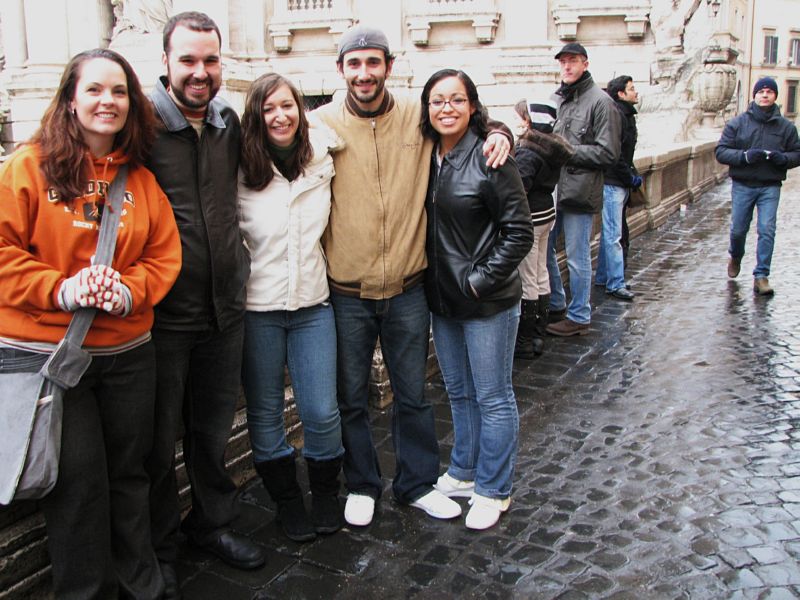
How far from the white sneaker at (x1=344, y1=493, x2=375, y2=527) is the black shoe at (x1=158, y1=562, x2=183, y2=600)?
791mm

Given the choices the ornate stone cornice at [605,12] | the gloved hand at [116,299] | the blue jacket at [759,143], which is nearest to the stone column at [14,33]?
the ornate stone cornice at [605,12]

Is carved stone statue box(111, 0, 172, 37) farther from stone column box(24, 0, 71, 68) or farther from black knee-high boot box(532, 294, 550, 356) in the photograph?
black knee-high boot box(532, 294, 550, 356)

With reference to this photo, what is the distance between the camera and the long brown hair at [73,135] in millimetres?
2619

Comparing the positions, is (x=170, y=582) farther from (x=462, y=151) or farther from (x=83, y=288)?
(x=462, y=151)

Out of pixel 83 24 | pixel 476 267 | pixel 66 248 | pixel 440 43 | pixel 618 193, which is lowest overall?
pixel 618 193

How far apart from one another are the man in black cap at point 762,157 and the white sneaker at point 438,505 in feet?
16.8

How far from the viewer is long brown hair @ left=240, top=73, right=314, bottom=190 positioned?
323 centimetres

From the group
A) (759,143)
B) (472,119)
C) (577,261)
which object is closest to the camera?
(472,119)

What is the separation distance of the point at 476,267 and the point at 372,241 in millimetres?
443

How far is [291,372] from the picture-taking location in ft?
11.6

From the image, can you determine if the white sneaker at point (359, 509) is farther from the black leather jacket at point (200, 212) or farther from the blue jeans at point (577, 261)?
the blue jeans at point (577, 261)

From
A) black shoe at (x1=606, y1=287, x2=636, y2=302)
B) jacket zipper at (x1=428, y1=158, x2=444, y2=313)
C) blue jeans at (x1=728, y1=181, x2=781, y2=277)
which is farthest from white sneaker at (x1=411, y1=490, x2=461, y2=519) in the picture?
blue jeans at (x1=728, y1=181, x2=781, y2=277)

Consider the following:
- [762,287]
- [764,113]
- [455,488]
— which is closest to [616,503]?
[455,488]

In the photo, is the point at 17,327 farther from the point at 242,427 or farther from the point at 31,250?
the point at 242,427
